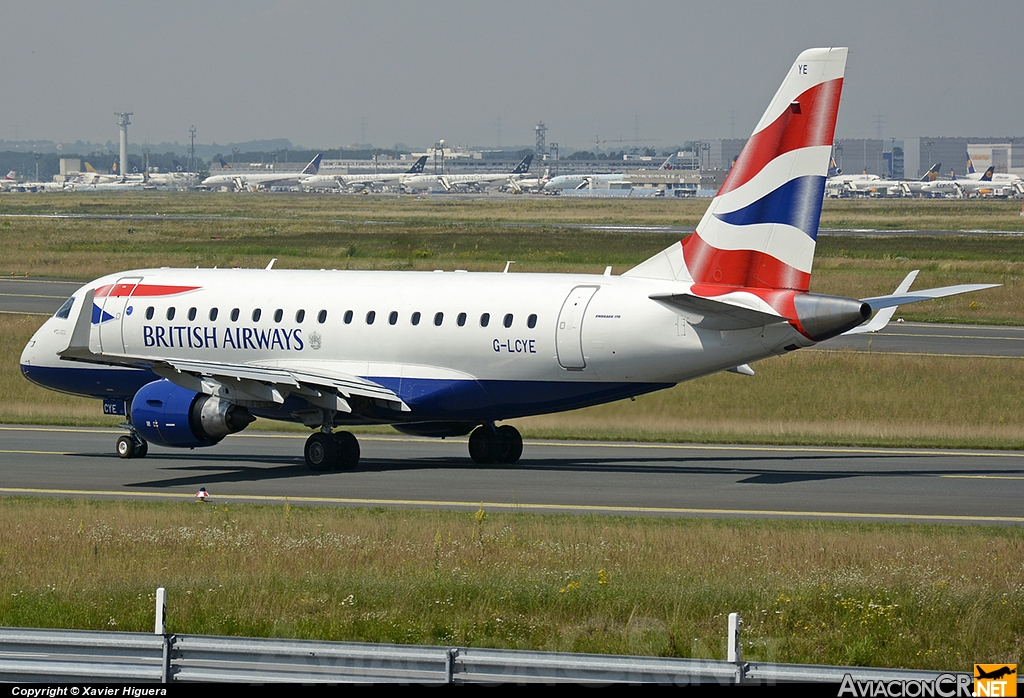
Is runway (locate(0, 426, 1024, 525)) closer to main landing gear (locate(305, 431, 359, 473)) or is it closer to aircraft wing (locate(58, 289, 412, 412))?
main landing gear (locate(305, 431, 359, 473))

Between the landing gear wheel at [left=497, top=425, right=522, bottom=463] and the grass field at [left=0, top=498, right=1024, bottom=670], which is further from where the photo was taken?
the landing gear wheel at [left=497, top=425, right=522, bottom=463]

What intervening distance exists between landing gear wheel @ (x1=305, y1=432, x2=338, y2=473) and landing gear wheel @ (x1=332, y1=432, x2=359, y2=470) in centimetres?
10

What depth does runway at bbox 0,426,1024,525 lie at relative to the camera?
28.9 m

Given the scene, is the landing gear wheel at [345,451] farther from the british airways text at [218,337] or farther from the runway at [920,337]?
the runway at [920,337]

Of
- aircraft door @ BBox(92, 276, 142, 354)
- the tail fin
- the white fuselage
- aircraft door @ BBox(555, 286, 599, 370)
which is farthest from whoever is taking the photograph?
aircraft door @ BBox(92, 276, 142, 354)

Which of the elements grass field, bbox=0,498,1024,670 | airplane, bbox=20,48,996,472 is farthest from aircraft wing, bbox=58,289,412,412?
grass field, bbox=0,498,1024,670

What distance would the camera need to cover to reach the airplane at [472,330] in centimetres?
3017

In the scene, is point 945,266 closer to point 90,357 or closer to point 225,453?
point 225,453

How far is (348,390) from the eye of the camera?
33000 mm

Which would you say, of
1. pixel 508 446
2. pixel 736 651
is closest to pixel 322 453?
pixel 508 446

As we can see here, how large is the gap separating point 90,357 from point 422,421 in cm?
782

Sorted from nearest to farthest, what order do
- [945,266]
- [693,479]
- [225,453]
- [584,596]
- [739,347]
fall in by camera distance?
[584,596] < [739,347] < [693,479] < [225,453] < [945,266]

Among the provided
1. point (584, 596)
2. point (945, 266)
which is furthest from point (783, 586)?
point (945, 266)

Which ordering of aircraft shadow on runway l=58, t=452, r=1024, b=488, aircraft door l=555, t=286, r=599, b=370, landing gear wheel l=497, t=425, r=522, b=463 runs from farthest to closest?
landing gear wheel l=497, t=425, r=522, b=463 → aircraft shadow on runway l=58, t=452, r=1024, b=488 → aircraft door l=555, t=286, r=599, b=370
